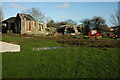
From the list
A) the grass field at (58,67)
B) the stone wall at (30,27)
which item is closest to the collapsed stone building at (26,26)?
the stone wall at (30,27)

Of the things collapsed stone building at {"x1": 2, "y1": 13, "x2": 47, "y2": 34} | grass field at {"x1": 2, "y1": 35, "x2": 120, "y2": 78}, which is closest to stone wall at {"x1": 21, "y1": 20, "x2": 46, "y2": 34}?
collapsed stone building at {"x1": 2, "y1": 13, "x2": 47, "y2": 34}

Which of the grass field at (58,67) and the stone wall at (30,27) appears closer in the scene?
the grass field at (58,67)

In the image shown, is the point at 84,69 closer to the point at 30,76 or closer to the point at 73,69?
the point at 73,69

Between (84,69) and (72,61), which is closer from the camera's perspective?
(84,69)

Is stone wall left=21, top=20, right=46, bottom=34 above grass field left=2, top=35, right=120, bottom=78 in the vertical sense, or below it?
above


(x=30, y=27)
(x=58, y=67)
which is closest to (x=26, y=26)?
(x=30, y=27)

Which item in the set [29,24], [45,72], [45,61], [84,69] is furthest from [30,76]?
[29,24]

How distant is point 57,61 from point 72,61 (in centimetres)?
91

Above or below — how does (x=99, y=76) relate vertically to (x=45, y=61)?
below

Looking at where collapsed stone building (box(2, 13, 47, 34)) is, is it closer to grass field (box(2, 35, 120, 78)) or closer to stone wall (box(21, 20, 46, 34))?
stone wall (box(21, 20, 46, 34))

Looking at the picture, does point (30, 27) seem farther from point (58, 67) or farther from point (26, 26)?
point (58, 67)

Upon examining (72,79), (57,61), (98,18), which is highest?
(98,18)

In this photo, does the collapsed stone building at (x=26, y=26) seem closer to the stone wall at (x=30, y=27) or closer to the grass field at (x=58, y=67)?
the stone wall at (x=30, y=27)

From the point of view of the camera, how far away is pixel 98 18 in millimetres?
63875
